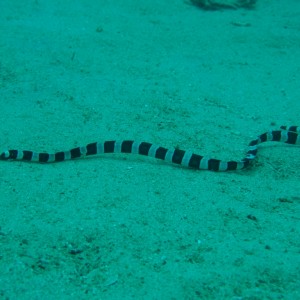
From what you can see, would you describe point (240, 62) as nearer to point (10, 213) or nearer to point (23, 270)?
point (10, 213)

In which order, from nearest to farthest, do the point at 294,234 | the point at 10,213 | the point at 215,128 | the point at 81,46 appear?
the point at 294,234 → the point at 10,213 → the point at 215,128 → the point at 81,46

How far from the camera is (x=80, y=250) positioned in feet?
9.60

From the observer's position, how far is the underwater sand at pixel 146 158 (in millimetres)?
2658

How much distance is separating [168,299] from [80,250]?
34.1 inches

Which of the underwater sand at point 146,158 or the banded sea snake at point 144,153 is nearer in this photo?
the underwater sand at point 146,158

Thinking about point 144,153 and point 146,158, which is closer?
point 144,153

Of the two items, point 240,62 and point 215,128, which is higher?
point 240,62

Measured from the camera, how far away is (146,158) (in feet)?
17.0

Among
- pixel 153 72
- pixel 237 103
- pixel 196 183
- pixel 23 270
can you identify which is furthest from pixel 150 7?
pixel 23 270

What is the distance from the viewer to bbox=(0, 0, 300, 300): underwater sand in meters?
2.66

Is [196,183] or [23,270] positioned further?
[196,183]

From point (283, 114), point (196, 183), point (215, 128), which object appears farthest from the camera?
point (283, 114)

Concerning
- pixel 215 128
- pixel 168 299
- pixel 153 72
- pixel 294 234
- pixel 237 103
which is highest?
pixel 153 72

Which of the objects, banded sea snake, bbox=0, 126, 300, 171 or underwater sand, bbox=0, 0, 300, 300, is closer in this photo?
underwater sand, bbox=0, 0, 300, 300
